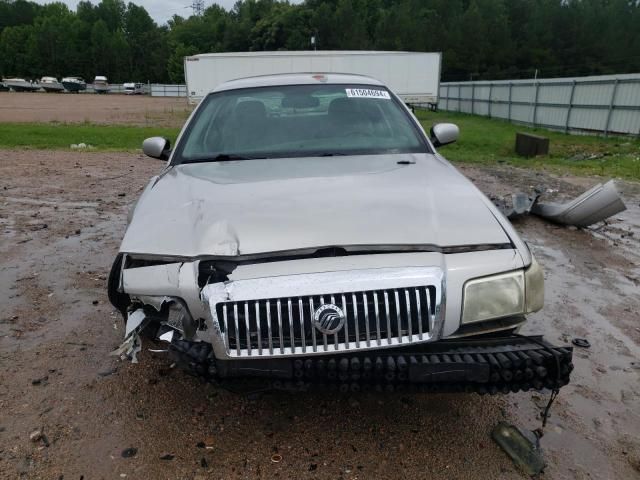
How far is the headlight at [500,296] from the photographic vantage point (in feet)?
6.81

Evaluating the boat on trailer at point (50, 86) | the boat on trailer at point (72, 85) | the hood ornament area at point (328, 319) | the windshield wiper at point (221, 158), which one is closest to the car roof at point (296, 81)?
the windshield wiper at point (221, 158)

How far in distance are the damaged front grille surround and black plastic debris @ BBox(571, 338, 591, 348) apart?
1795 mm

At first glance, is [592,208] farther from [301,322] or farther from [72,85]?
[72,85]

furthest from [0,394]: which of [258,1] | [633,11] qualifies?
[258,1]

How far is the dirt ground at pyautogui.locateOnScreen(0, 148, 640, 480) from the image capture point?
2.23 metres

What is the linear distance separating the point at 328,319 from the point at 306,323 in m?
0.09

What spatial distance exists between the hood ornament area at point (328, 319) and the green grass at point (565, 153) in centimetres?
953

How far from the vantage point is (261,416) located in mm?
2543

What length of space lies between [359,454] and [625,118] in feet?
56.3

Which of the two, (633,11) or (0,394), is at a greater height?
(633,11)

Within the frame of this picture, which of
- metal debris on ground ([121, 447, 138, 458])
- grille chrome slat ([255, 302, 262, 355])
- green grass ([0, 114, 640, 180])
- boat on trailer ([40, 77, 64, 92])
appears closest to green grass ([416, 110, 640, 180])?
green grass ([0, 114, 640, 180])

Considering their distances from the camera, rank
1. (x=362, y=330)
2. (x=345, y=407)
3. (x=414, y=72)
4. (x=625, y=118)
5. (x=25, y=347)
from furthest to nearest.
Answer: (x=414, y=72)
(x=625, y=118)
(x=25, y=347)
(x=345, y=407)
(x=362, y=330)

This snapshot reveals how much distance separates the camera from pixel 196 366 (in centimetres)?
203

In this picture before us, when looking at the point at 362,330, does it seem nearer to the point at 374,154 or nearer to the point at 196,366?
the point at 196,366
